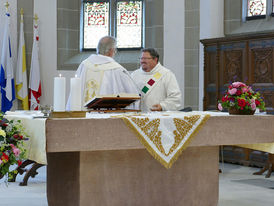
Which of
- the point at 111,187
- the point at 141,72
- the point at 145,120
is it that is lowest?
the point at 111,187

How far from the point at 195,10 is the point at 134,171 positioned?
256 inches

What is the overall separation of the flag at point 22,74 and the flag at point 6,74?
168 mm

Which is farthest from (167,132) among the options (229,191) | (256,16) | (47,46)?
(47,46)

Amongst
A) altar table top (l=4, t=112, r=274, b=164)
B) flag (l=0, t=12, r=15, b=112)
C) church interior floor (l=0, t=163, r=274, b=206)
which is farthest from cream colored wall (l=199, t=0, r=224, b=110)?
altar table top (l=4, t=112, r=274, b=164)

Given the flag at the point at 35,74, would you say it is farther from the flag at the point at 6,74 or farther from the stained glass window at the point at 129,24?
the stained glass window at the point at 129,24

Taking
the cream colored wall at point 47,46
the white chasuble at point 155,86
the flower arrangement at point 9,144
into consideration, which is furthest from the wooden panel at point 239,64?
the flower arrangement at point 9,144

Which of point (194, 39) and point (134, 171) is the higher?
point (194, 39)

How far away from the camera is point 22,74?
33.2ft

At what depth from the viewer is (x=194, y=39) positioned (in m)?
10.2

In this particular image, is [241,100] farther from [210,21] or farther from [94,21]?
[94,21]

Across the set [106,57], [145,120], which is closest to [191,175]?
[145,120]

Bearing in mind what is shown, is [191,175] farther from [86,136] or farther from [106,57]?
[106,57]

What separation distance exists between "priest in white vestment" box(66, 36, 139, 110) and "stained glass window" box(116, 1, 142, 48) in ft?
17.7

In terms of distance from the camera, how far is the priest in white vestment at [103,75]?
5625 mm
